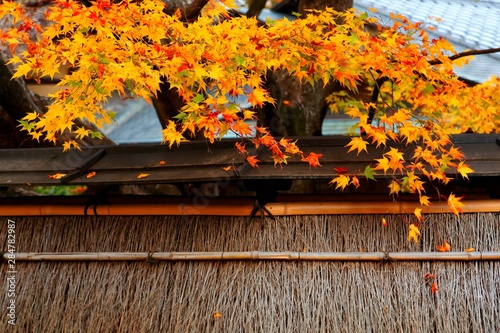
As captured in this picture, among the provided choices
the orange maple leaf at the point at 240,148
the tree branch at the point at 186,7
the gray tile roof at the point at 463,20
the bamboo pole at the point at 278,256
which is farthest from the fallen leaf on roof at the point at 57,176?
the gray tile roof at the point at 463,20

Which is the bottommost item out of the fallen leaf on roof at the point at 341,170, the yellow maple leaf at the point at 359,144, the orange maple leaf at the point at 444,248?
the orange maple leaf at the point at 444,248

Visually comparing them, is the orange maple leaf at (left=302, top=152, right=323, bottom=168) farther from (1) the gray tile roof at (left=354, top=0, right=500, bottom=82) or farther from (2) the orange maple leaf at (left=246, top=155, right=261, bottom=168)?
(1) the gray tile roof at (left=354, top=0, right=500, bottom=82)

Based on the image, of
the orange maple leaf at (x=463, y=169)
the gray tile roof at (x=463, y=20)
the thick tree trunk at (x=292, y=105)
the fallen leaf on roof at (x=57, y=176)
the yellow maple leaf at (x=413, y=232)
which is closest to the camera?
the orange maple leaf at (x=463, y=169)

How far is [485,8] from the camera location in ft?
38.1

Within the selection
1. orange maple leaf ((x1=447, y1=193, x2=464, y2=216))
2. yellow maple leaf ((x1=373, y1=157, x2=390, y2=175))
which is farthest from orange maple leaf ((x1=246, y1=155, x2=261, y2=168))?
orange maple leaf ((x1=447, y1=193, x2=464, y2=216))

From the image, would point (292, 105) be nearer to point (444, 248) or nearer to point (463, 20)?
point (444, 248)

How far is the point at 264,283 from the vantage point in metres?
4.60

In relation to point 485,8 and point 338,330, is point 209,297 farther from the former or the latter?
point 485,8

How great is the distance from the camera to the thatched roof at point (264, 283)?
4.44 metres

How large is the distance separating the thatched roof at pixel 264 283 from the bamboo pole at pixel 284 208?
64 millimetres

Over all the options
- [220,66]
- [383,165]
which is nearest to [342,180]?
[383,165]

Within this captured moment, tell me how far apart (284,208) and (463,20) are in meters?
7.65

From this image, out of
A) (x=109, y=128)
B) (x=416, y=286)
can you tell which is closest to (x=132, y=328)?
(x=416, y=286)

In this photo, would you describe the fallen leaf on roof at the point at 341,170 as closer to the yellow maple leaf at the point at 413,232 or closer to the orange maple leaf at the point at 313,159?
the orange maple leaf at the point at 313,159
